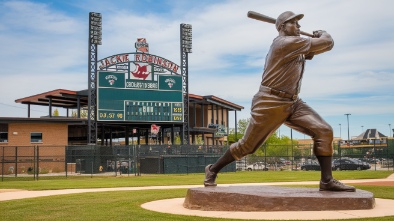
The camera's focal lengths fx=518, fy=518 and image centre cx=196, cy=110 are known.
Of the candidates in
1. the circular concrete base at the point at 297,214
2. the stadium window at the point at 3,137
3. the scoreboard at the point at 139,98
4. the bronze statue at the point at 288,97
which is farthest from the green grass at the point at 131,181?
the scoreboard at the point at 139,98

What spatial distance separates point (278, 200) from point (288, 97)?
6.03 ft

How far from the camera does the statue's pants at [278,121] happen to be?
9.24 m

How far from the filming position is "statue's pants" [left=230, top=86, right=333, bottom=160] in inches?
364

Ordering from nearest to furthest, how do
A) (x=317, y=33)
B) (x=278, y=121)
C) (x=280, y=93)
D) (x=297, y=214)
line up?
(x=297, y=214) < (x=280, y=93) < (x=278, y=121) < (x=317, y=33)

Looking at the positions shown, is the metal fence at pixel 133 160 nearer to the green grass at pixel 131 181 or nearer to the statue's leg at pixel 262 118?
the green grass at pixel 131 181

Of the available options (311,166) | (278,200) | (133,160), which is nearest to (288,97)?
(278,200)

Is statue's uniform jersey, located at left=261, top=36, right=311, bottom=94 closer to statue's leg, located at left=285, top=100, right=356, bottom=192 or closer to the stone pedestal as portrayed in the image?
statue's leg, located at left=285, top=100, right=356, bottom=192

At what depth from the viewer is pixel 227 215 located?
8.58 m

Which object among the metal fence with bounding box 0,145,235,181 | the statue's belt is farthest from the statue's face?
the metal fence with bounding box 0,145,235,181

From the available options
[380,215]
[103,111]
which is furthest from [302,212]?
[103,111]

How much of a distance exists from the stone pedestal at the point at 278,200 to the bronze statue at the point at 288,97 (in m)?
0.55

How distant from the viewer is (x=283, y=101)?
30.3ft

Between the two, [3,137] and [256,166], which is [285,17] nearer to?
[256,166]

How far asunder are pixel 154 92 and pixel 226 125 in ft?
87.7
